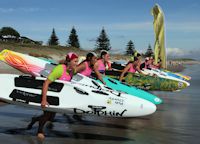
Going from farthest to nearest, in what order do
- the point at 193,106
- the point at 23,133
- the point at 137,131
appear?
the point at 193,106 → the point at 137,131 → the point at 23,133

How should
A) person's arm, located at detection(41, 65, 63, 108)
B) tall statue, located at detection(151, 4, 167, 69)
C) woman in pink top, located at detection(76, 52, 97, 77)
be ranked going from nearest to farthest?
1. person's arm, located at detection(41, 65, 63, 108)
2. woman in pink top, located at detection(76, 52, 97, 77)
3. tall statue, located at detection(151, 4, 167, 69)

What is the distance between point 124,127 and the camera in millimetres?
8992

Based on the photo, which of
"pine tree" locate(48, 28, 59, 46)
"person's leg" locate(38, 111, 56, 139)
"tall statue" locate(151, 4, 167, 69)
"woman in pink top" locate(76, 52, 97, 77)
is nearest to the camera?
"person's leg" locate(38, 111, 56, 139)

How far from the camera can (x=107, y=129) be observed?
28.4 ft

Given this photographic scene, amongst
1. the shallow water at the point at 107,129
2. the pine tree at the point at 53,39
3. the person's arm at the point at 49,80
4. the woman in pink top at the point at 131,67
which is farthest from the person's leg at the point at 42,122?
the pine tree at the point at 53,39

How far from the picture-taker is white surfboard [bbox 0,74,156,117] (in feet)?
24.5

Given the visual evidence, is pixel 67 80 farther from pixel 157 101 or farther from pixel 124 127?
pixel 157 101

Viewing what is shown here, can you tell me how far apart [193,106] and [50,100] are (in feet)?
23.1

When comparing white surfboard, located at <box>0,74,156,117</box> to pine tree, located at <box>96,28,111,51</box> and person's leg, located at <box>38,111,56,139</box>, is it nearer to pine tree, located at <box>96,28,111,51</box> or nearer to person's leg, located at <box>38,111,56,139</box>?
person's leg, located at <box>38,111,56,139</box>

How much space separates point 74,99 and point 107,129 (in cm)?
151

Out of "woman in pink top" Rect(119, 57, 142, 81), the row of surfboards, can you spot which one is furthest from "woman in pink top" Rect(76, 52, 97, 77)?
"woman in pink top" Rect(119, 57, 142, 81)

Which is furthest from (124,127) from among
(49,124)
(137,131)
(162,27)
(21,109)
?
(162,27)

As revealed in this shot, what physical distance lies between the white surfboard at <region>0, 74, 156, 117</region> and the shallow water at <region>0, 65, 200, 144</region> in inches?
22.5

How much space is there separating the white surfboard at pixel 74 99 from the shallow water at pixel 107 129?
0.57 metres
